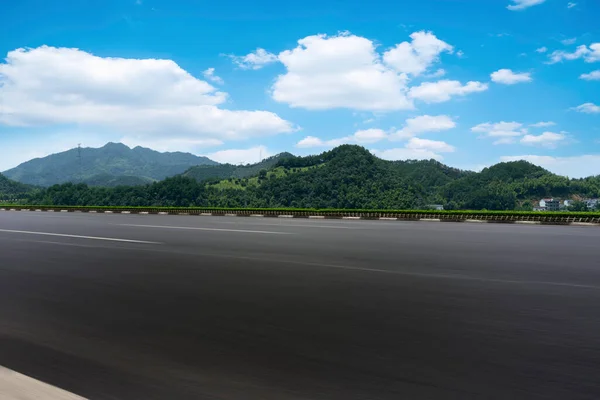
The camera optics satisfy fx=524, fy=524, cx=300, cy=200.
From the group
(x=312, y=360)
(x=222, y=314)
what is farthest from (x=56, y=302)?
(x=312, y=360)

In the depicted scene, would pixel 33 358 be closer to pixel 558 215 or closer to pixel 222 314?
pixel 222 314

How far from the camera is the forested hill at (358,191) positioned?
8225 centimetres

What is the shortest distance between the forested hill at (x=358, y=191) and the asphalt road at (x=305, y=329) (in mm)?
66078

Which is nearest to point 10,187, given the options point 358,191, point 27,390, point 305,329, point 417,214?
point 358,191

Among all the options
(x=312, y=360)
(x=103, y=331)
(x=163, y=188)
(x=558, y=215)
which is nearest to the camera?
(x=312, y=360)

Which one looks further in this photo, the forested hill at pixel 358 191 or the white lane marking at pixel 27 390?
the forested hill at pixel 358 191

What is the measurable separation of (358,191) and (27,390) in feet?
270

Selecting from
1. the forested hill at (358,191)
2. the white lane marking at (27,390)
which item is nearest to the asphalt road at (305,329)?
the white lane marking at (27,390)

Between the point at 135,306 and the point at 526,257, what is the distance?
9802 millimetres

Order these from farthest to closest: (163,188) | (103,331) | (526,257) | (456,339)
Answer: (163,188) → (526,257) → (103,331) → (456,339)

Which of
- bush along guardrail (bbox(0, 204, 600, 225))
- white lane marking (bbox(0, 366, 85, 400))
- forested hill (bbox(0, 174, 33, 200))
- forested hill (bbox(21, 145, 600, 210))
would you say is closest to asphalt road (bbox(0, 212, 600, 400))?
white lane marking (bbox(0, 366, 85, 400))

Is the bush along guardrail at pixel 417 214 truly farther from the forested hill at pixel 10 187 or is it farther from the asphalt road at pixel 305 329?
the forested hill at pixel 10 187

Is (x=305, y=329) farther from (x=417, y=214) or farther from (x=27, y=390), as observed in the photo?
(x=417, y=214)

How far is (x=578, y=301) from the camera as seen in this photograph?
7062 millimetres
